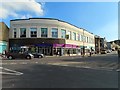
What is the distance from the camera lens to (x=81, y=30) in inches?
3337

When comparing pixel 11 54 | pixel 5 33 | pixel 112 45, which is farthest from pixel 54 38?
pixel 112 45

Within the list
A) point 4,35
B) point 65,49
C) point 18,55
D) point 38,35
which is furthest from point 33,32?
point 18,55

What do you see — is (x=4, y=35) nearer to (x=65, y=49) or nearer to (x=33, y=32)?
(x=33, y=32)

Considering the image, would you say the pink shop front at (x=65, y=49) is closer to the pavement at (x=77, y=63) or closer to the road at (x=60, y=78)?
the pavement at (x=77, y=63)

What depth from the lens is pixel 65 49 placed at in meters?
67.1

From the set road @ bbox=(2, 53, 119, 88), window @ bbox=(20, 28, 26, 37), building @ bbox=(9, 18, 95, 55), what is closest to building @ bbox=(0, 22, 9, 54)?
building @ bbox=(9, 18, 95, 55)

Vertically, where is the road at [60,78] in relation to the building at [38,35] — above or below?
below

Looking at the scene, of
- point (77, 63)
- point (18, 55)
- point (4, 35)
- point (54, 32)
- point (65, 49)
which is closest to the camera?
point (77, 63)

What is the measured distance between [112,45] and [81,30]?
121486mm

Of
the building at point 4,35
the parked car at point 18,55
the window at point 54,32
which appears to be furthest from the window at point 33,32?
the parked car at point 18,55

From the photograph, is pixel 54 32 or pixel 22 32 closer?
pixel 22 32

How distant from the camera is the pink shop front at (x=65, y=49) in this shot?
63.0 metres

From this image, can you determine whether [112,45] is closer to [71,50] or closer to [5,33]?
[71,50]

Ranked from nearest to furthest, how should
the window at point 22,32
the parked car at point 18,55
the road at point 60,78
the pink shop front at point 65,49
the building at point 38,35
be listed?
1. the road at point 60,78
2. the parked car at point 18,55
3. the building at point 38,35
4. the window at point 22,32
5. the pink shop front at point 65,49
